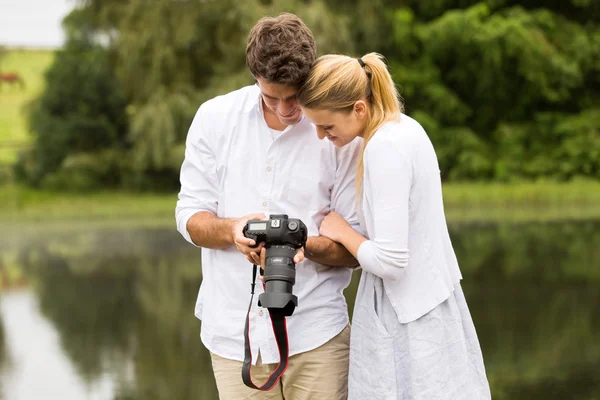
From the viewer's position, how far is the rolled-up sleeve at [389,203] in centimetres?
187

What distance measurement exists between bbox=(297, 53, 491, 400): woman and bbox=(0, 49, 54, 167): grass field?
14.3m

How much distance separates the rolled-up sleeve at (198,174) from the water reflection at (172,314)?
2.27 meters

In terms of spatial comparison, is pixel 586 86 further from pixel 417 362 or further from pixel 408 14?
pixel 417 362

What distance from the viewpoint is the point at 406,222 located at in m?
1.89

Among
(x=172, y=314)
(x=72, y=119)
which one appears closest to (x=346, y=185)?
(x=172, y=314)

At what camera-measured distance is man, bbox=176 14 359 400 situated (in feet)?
6.88

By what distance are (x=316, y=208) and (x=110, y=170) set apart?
518 inches

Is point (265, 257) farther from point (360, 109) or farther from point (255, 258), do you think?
point (360, 109)

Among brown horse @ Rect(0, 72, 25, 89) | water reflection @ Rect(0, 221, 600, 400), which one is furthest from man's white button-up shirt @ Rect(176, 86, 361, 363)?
brown horse @ Rect(0, 72, 25, 89)

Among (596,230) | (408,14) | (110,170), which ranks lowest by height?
(110,170)

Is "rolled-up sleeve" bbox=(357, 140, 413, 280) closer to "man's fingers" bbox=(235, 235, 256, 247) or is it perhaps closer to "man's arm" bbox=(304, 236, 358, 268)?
"man's arm" bbox=(304, 236, 358, 268)

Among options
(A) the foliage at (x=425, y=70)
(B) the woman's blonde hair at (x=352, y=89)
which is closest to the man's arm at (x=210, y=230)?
(B) the woman's blonde hair at (x=352, y=89)

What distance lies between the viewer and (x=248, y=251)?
1.94m

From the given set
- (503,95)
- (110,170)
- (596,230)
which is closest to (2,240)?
(110,170)
